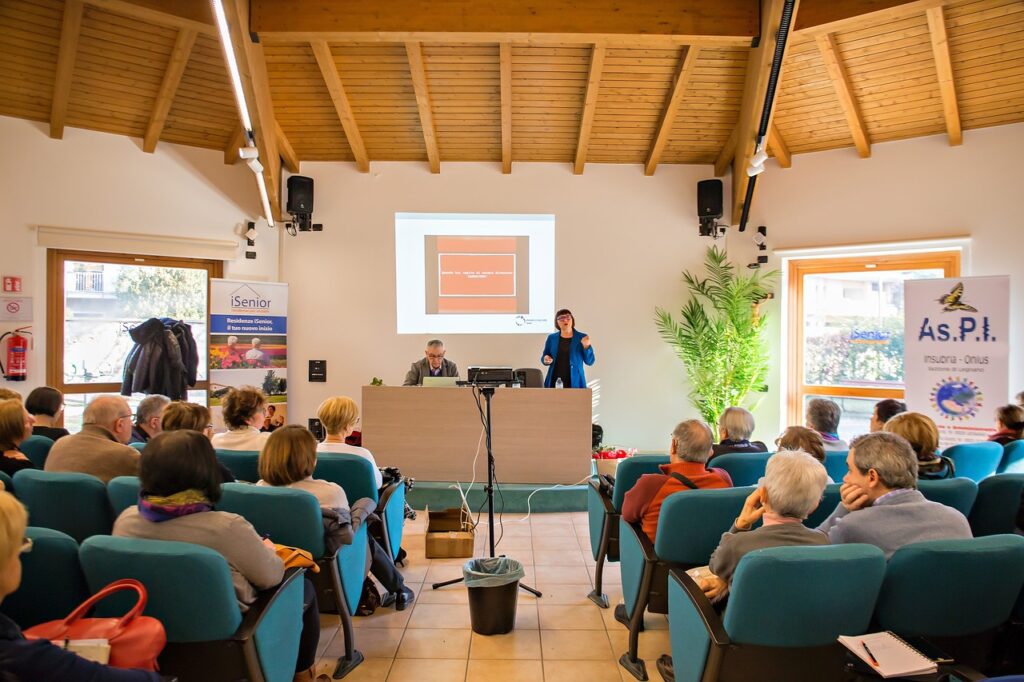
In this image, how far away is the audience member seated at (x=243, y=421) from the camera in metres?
3.30

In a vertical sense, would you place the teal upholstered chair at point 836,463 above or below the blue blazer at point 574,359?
below

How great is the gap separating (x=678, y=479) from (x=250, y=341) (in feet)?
17.7

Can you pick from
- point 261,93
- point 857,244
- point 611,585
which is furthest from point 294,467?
point 857,244

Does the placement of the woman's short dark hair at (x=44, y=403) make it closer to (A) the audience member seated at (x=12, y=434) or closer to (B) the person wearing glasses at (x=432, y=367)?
(A) the audience member seated at (x=12, y=434)

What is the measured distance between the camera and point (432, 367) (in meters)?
6.03

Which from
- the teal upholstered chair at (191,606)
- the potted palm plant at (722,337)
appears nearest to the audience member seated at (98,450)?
the teal upholstered chair at (191,606)

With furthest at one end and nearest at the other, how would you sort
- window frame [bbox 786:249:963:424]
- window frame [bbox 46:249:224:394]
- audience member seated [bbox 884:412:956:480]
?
window frame [bbox 786:249:963:424] < window frame [bbox 46:249:224:394] < audience member seated [bbox 884:412:956:480]

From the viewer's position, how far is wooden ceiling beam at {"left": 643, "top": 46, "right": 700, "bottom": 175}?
5773mm

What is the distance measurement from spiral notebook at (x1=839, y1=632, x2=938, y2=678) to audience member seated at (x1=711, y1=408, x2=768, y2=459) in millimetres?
1792

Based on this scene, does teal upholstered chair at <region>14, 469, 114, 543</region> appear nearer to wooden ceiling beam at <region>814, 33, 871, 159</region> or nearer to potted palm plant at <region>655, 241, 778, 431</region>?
potted palm plant at <region>655, 241, 778, 431</region>

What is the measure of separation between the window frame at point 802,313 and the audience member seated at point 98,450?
21.2 ft

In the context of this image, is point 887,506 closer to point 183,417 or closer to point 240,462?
point 240,462

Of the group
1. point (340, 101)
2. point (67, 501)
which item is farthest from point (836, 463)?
point (340, 101)

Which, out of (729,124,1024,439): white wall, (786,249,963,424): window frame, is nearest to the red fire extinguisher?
(729,124,1024,439): white wall
